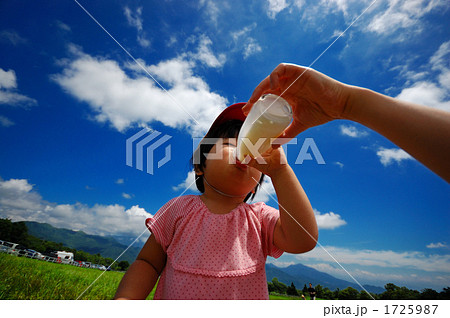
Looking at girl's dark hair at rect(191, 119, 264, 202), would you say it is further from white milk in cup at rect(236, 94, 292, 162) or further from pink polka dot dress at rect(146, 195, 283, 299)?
white milk in cup at rect(236, 94, 292, 162)

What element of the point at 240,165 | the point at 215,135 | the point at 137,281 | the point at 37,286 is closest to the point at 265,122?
the point at 240,165

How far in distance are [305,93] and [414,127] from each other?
431 mm

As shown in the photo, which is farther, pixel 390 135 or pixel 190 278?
pixel 190 278

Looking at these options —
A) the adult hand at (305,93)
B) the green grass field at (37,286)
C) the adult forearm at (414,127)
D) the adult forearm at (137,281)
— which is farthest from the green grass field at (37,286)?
the adult forearm at (414,127)

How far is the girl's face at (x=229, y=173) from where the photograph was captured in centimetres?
123

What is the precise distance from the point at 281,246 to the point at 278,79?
2.49 feet

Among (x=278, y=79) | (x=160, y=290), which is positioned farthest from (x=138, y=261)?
(x=278, y=79)

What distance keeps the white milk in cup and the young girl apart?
0.09 m

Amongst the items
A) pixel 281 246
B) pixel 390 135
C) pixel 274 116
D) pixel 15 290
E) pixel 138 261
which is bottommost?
pixel 15 290

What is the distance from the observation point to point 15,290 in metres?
1.26

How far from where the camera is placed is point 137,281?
1.07 meters
